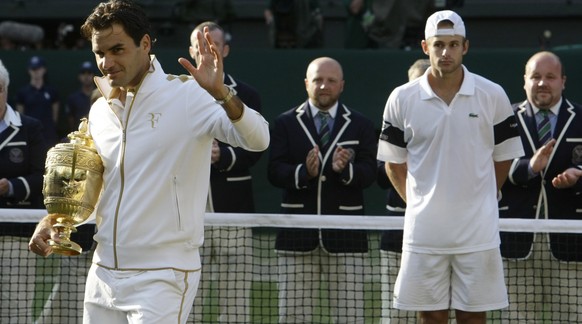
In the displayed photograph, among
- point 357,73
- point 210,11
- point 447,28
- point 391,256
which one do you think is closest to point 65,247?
point 447,28

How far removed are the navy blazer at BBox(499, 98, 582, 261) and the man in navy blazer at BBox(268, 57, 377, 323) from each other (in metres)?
1.15

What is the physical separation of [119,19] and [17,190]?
3.71 metres

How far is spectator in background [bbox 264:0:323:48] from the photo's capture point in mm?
13742

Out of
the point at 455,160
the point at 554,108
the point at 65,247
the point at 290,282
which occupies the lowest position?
the point at 290,282

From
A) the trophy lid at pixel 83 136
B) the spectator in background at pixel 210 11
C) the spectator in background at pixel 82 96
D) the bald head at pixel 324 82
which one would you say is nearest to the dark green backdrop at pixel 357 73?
the spectator in background at pixel 82 96

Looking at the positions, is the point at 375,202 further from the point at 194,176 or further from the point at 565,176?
the point at 194,176

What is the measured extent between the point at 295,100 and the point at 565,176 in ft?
18.2

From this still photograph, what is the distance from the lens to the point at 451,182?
6906mm

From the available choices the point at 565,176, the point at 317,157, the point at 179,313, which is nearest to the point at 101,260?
the point at 179,313

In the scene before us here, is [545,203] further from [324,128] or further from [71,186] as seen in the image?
[71,186]

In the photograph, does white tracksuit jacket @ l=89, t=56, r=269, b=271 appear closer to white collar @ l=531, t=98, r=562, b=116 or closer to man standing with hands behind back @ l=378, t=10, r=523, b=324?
man standing with hands behind back @ l=378, t=10, r=523, b=324

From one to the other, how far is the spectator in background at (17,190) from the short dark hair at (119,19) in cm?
358

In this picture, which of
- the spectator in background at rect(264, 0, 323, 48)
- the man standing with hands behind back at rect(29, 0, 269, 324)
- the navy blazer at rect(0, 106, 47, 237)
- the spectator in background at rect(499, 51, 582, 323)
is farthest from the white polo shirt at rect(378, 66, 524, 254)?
the spectator in background at rect(264, 0, 323, 48)

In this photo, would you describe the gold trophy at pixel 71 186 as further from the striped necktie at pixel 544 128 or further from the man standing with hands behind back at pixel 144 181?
the striped necktie at pixel 544 128
